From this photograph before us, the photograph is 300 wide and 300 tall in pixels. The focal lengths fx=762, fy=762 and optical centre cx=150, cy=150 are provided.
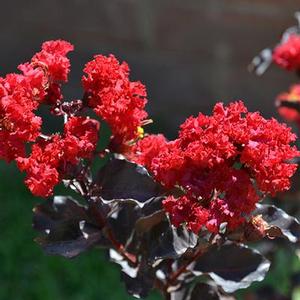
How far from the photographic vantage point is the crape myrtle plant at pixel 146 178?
3.53 feet

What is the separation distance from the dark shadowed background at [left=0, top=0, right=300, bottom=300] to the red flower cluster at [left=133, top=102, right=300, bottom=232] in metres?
3.34

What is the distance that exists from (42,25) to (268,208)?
3800 mm

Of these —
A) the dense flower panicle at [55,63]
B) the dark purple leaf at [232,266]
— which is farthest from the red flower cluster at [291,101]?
the dense flower panicle at [55,63]

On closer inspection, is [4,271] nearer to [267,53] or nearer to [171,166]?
[267,53]

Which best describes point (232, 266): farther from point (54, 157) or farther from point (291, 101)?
point (291, 101)

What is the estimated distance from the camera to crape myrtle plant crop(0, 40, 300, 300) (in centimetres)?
108

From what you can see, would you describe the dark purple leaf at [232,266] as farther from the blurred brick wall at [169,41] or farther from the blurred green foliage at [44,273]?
the blurred brick wall at [169,41]

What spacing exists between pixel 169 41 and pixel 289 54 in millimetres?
2682

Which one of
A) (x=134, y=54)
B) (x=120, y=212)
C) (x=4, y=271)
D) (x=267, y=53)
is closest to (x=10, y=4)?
(x=134, y=54)

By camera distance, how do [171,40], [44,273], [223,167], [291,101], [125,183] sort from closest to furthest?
1. [223,167]
2. [125,183]
3. [291,101]
4. [44,273]
5. [171,40]

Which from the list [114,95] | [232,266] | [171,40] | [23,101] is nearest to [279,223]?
[232,266]

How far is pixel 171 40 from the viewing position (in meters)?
4.76

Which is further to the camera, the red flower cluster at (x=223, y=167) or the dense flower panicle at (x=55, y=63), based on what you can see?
the dense flower panicle at (x=55, y=63)

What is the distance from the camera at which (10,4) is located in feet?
15.7
